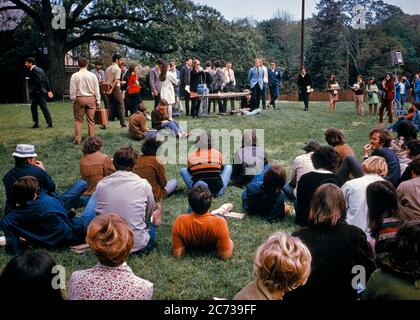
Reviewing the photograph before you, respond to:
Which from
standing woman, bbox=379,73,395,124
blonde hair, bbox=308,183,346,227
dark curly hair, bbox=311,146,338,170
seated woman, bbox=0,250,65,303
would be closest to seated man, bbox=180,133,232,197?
dark curly hair, bbox=311,146,338,170

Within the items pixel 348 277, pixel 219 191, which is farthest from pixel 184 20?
pixel 348 277

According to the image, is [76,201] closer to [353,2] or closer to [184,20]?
[184,20]

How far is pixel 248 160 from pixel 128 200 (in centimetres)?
278

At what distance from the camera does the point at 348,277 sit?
321 cm

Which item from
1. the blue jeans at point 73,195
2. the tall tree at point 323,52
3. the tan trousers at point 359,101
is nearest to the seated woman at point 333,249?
the blue jeans at point 73,195

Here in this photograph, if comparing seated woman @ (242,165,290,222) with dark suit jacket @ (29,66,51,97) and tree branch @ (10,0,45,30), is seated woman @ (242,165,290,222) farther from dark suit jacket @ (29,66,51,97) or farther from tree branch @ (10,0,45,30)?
tree branch @ (10,0,45,30)

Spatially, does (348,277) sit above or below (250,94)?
below

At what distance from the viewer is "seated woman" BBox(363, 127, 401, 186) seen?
5.59 m

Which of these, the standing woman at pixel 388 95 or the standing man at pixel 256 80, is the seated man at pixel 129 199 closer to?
the standing man at pixel 256 80

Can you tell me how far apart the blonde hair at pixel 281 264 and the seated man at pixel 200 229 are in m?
2.00

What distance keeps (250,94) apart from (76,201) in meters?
10.9

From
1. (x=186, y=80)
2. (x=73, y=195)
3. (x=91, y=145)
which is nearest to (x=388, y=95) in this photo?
(x=186, y=80)

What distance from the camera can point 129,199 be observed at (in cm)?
447
